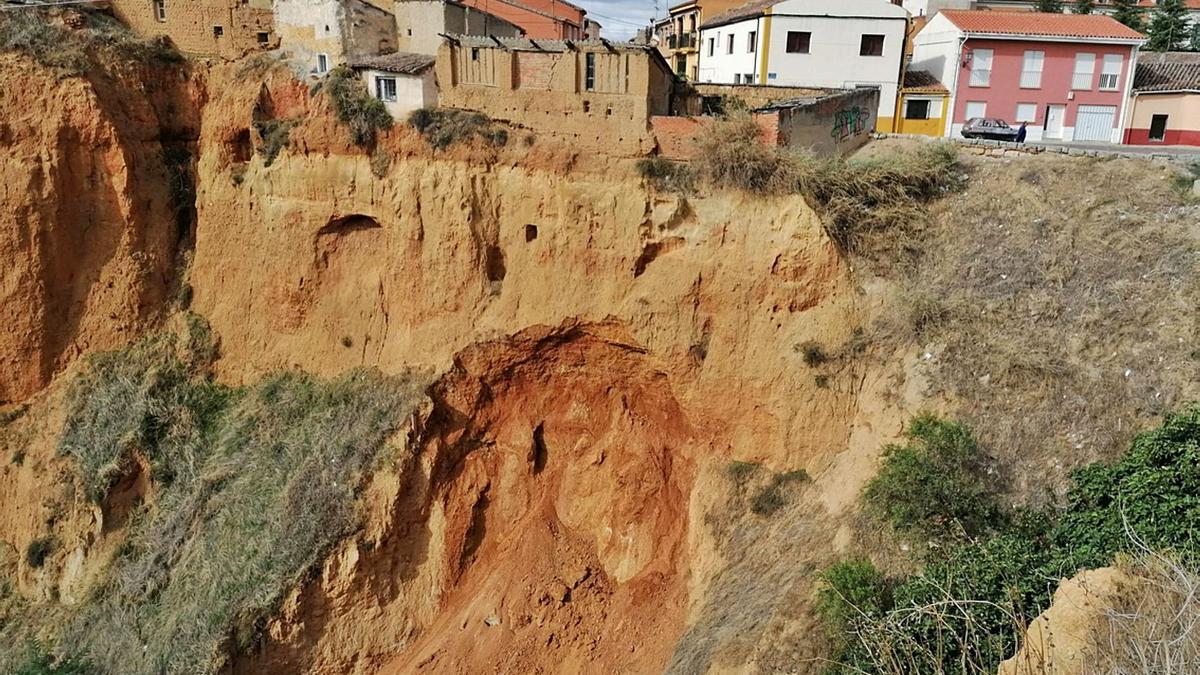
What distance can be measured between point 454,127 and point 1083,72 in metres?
19.9

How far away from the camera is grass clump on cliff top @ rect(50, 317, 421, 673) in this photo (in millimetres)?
14461

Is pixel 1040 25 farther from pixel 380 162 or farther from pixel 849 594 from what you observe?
pixel 849 594

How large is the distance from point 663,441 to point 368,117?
9.42 meters

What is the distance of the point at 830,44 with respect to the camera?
936 inches

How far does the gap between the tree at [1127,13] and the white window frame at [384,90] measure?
34735 mm

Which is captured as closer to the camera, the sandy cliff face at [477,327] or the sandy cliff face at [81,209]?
the sandy cliff face at [477,327]

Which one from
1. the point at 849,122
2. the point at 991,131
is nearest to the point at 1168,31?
the point at 991,131

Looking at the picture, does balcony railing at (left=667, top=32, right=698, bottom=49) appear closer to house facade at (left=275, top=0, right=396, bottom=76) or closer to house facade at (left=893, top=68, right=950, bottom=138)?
house facade at (left=893, top=68, right=950, bottom=138)

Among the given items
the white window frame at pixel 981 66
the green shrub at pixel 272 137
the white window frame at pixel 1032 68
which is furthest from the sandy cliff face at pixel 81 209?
the white window frame at pixel 1032 68

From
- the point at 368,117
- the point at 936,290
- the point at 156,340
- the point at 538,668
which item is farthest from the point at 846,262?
the point at 156,340

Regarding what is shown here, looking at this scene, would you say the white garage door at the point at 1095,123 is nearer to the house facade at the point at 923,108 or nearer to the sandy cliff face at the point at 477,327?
the house facade at the point at 923,108

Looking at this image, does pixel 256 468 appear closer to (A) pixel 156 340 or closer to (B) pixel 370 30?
(A) pixel 156 340

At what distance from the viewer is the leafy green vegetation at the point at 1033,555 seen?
8.23 meters

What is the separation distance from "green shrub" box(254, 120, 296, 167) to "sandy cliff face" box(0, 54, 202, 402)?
2.46 metres
